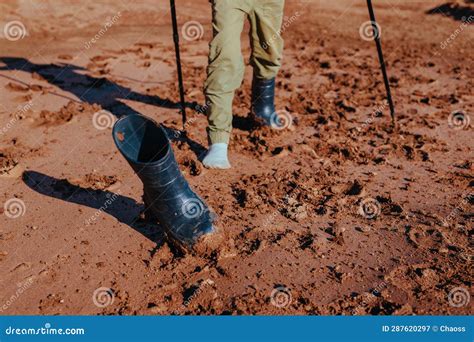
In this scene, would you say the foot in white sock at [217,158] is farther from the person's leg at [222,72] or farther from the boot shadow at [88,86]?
the boot shadow at [88,86]

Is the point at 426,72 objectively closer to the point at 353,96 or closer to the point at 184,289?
the point at 353,96

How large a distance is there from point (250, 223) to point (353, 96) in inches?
97.9

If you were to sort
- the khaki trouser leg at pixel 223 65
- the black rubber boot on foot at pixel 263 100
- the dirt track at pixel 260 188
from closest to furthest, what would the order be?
the dirt track at pixel 260 188 < the khaki trouser leg at pixel 223 65 < the black rubber boot on foot at pixel 263 100

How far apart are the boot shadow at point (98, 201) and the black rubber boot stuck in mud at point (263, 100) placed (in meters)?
1.49

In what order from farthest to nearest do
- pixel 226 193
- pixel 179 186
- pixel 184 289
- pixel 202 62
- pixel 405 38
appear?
pixel 405 38 < pixel 202 62 < pixel 226 193 < pixel 179 186 < pixel 184 289

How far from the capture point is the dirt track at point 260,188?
303cm

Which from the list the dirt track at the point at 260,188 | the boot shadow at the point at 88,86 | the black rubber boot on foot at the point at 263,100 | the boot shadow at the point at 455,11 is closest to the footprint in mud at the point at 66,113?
the dirt track at the point at 260,188

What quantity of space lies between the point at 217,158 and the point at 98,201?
88 cm

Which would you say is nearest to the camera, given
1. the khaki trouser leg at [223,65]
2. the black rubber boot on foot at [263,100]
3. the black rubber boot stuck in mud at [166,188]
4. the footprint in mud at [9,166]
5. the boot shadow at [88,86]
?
the black rubber boot stuck in mud at [166,188]

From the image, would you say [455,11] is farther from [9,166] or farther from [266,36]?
[9,166]

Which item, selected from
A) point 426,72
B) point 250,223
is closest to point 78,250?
point 250,223

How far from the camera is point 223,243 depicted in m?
3.29

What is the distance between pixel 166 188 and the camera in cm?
320

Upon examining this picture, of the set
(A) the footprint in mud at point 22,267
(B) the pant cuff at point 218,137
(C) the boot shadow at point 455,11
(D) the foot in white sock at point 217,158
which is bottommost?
(C) the boot shadow at point 455,11
